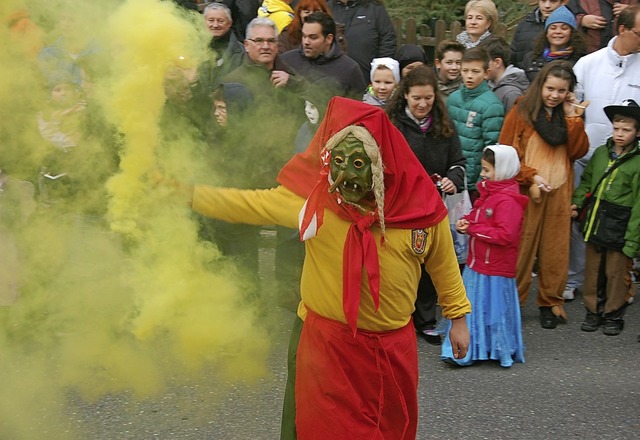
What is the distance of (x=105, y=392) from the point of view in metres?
4.36

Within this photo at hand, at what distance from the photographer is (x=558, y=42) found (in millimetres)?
6730

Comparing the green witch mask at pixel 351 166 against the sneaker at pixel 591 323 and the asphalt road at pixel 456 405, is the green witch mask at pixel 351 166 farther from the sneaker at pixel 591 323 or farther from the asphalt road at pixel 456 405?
the sneaker at pixel 591 323

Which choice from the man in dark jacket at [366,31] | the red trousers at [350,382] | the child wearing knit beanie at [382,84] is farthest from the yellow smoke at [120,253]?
the man in dark jacket at [366,31]

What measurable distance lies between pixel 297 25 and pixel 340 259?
4.00 metres

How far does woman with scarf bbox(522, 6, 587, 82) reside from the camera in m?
6.68

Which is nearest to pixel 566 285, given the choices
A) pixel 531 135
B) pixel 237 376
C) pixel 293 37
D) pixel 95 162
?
pixel 531 135

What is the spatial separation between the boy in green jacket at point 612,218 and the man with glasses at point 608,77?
246 mm

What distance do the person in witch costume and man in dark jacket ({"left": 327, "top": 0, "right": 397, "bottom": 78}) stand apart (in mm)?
4182

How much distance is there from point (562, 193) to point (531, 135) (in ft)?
1.58

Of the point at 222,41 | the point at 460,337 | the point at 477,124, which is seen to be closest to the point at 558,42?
the point at 477,124

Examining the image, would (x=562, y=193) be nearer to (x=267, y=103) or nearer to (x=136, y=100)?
(x=267, y=103)

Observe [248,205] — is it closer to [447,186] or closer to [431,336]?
[447,186]

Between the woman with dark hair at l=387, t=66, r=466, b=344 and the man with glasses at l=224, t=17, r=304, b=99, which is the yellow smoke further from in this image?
the woman with dark hair at l=387, t=66, r=466, b=344

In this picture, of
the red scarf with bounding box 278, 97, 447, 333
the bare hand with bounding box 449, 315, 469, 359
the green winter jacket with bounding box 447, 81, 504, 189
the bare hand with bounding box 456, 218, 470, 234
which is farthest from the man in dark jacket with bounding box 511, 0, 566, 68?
the red scarf with bounding box 278, 97, 447, 333
